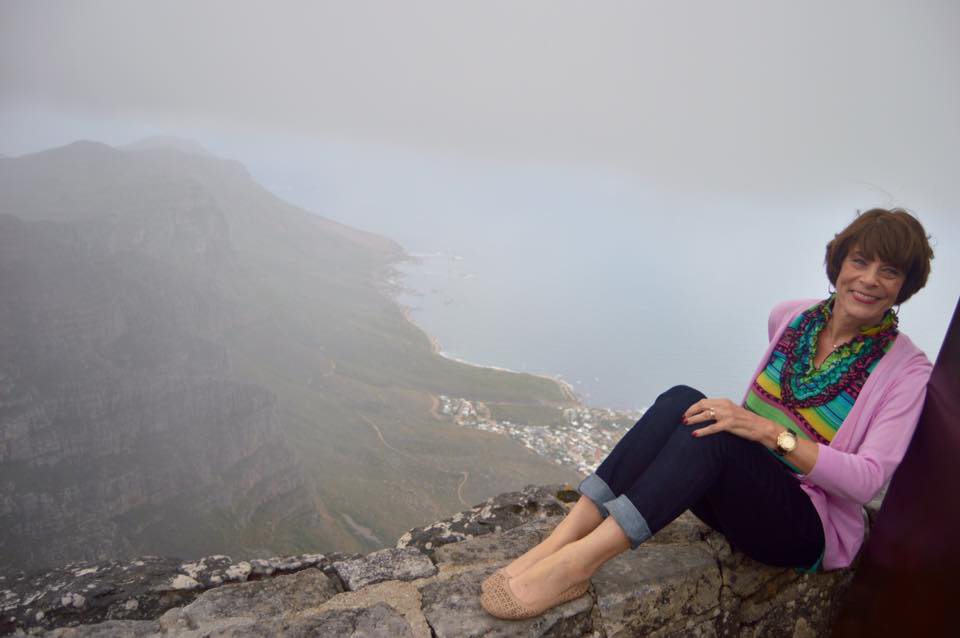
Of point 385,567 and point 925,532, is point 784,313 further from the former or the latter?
point 385,567

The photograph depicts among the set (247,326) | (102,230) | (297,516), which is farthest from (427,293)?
(297,516)

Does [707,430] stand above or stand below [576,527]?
above

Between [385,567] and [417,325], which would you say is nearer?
[385,567]

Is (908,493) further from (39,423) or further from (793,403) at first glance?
(39,423)

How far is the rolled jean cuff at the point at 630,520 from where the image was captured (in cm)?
243

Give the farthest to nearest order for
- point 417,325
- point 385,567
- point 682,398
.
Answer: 1. point 417,325
2. point 385,567
3. point 682,398

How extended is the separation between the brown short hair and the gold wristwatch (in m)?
0.84

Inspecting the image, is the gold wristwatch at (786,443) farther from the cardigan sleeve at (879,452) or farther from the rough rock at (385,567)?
the rough rock at (385,567)

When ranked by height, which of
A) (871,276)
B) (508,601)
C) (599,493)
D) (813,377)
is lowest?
(508,601)

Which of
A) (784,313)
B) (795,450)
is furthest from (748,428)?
(784,313)

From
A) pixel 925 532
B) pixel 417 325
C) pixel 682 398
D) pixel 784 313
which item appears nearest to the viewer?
pixel 925 532

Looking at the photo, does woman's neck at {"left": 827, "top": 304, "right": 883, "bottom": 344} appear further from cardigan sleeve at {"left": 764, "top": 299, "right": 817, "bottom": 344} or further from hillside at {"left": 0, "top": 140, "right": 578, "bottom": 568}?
hillside at {"left": 0, "top": 140, "right": 578, "bottom": 568}

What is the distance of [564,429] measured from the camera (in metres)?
73.1

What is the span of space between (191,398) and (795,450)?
66230 mm
